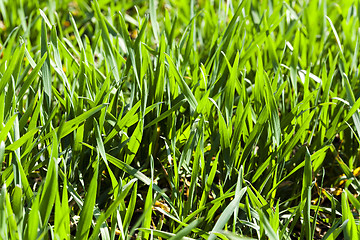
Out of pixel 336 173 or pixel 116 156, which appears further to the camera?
pixel 336 173

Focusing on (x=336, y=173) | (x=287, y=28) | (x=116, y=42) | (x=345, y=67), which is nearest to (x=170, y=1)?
(x=287, y=28)

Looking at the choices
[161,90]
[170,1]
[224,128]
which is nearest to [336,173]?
[224,128]

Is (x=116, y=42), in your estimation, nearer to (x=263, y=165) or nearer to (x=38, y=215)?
(x=263, y=165)

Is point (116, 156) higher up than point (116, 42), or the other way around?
point (116, 42)

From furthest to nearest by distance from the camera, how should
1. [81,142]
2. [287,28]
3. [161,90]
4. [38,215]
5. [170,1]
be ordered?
[170,1] → [287,28] → [161,90] → [81,142] → [38,215]

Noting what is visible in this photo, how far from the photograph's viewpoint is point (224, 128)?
4.13ft

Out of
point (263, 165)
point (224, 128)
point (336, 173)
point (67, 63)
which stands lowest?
point (336, 173)

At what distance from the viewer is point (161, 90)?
1382mm

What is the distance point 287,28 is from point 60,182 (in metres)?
1.13

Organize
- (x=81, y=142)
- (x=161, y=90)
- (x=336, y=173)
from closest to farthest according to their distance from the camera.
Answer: (x=81, y=142) → (x=161, y=90) → (x=336, y=173)

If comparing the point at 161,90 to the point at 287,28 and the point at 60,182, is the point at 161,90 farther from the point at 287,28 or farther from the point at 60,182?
the point at 287,28

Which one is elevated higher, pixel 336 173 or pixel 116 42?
pixel 116 42

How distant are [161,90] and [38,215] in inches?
22.3

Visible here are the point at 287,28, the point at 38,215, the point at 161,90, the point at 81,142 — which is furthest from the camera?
the point at 287,28
